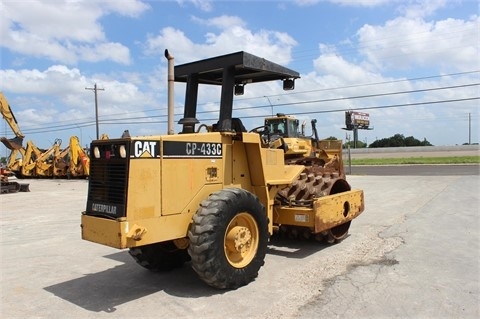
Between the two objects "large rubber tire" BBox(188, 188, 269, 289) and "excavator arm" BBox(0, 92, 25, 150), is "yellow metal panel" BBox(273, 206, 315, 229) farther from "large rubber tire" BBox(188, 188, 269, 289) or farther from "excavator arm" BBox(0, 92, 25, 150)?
"excavator arm" BBox(0, 92, 25, 150)

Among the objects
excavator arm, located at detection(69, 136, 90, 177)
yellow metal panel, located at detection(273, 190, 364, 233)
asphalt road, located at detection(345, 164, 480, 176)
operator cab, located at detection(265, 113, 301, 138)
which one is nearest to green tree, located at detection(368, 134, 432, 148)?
asphalt road, located at detection(345, 164, 480, 176)

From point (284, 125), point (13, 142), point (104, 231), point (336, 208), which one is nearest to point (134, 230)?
point (104, 231)

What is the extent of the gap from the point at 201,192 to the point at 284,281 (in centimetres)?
156

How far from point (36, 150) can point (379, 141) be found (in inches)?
3420

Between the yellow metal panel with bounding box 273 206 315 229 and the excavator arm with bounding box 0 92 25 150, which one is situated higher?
the excavator arm with bounding box 0 92 25 150

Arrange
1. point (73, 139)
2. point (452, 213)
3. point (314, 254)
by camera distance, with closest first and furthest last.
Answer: point (314, 254)
point (452, 213)
point (73, 139)

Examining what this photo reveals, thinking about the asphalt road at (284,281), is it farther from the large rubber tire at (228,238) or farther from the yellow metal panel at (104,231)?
the yellow metal panel at (104,231)

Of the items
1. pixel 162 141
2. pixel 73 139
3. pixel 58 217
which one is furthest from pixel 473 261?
pixel 73 139

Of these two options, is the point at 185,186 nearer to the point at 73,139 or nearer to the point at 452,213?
the point at 452,213

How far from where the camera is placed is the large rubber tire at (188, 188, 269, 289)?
488 centimetres

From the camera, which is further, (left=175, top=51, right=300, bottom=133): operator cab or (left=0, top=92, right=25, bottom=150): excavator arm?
(left=0, top=92, right=25, bottom=150): excavator arm

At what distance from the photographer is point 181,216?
5125 millimetres

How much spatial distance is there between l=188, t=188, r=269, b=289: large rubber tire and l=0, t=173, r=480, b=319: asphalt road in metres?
0.24

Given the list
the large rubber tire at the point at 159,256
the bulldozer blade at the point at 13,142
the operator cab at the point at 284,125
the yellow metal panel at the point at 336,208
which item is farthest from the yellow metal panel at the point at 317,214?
the bulldozer blade at the point at 13,142
